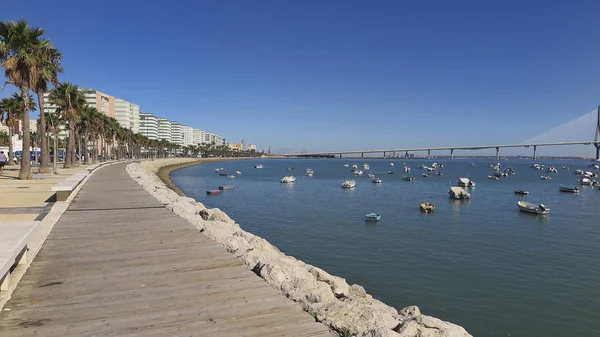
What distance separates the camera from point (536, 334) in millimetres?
12945

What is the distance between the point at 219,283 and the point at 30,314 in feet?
9.31

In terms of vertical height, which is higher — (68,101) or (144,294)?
(68,101)

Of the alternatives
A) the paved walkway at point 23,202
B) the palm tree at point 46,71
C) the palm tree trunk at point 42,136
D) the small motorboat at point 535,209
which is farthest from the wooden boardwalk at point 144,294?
the small motorboat at point 535,209

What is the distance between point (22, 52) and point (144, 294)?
3424 cm

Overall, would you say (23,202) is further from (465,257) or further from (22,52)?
(465,257)

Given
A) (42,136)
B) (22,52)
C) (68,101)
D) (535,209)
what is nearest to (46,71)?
(22,52)

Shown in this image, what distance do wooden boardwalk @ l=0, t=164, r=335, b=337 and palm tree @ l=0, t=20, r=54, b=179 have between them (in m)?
28.8

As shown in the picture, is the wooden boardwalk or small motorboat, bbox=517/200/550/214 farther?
small motorboat, bbox=517/200/550/214

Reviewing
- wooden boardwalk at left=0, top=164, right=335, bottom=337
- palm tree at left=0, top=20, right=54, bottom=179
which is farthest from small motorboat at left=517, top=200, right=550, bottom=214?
palm tree at left=0, top=20, right=54, bottom=179

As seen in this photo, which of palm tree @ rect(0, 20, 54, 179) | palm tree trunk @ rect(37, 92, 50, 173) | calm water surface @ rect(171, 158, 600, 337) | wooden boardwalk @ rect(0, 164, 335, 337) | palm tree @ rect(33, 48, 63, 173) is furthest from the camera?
palm tree trunk @ rect(37, 92, 50, 173)

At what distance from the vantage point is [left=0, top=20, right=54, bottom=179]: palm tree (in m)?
31.7

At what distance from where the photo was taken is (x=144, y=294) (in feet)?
21.5

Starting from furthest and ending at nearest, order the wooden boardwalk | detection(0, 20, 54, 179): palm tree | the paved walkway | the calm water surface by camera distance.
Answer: detection(0, 20, 54, 179): palm tree → the paved walkway → the calm water surface → the wooden boardwalk

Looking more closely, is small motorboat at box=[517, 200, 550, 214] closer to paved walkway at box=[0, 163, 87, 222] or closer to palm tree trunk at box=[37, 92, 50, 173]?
paved walkway at box=[0, 163, 87, 222]
